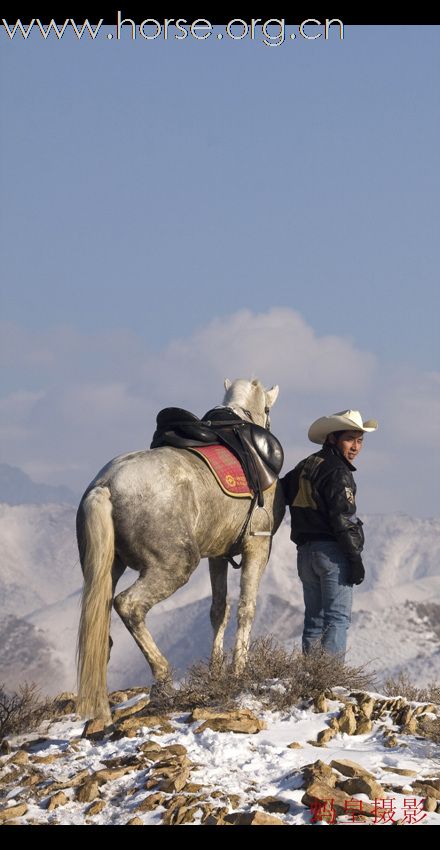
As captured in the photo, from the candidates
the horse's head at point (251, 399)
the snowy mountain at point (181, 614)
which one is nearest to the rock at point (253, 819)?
the snowy mountain at point (181, 614)

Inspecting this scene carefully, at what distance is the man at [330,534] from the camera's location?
10.5m

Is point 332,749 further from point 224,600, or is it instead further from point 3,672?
point 3,672

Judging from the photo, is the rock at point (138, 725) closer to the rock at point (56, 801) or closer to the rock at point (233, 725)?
the rock at point (233, 725)

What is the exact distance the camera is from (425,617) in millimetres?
49688

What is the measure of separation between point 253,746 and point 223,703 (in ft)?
2.81

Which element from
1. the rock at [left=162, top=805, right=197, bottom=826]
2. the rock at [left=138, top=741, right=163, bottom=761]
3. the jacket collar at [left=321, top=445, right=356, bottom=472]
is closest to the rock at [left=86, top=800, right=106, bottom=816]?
the rock at [left=162, top=805, right=197, bottom=826]

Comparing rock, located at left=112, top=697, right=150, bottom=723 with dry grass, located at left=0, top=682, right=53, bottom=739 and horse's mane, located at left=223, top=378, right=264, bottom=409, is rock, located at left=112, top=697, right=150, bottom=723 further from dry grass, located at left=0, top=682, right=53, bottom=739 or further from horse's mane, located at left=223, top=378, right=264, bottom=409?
horse's mane, located at left=223, top=378, right=264, bottom=409

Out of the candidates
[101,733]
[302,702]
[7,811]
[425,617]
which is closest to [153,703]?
[101,733]

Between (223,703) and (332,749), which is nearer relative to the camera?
(332,749)

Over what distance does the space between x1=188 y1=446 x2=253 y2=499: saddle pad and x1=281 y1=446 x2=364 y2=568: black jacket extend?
59cm

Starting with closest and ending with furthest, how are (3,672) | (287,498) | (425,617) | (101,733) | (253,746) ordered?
1. (253,746)
2. (101,733)
3. (287,498)
4. (425,617)
5. (3,672)

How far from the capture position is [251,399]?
11.9 m

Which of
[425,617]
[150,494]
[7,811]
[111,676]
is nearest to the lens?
[7,811]

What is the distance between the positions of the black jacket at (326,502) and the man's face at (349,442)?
63 millimetres
